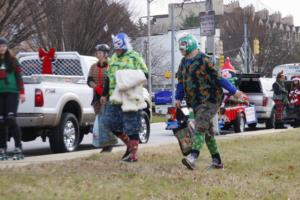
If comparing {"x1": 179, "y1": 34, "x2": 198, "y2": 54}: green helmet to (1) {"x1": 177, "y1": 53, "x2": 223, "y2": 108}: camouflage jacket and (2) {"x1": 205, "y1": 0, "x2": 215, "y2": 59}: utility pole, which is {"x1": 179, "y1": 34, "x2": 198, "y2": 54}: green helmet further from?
(2) {"x1": 205, "y1": 0, "x2": 215, "y2": 59}: utility pole

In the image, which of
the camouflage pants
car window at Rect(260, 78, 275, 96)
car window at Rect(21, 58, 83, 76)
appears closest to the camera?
the camouflage pants

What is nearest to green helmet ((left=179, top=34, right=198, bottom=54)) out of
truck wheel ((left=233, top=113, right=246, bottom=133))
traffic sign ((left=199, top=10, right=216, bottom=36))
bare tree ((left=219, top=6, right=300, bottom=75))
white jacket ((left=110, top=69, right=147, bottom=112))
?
white jacket ((left=110, top=69, right=147, bottom=112))

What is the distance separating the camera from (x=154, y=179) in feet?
23.9

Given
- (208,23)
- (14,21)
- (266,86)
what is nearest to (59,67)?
(208,23)

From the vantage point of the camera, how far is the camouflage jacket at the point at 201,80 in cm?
823

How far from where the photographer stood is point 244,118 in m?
19.6

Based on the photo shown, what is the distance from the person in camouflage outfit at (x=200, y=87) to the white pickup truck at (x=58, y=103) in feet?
12.5

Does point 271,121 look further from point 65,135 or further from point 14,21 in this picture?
point 65,135

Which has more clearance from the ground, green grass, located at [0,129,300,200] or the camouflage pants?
the camouflage pants

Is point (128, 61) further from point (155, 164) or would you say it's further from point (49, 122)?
point (49, 122)

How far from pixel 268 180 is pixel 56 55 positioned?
679 cm

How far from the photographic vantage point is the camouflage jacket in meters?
8.23

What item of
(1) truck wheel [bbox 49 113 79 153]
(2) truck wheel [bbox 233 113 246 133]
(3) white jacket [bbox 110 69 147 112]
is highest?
(3) white jacket [bbox 110 69 147 112]

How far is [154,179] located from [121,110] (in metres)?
1.85
